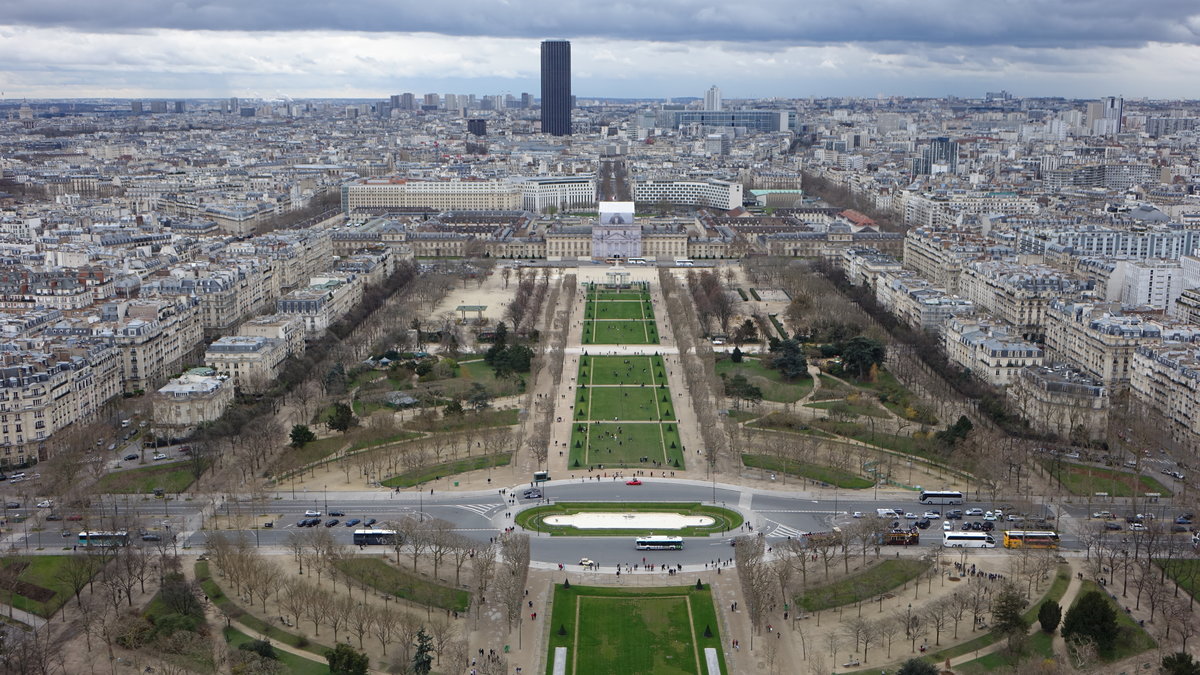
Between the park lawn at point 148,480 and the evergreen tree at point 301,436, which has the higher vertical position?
the evergreen tree at point 301,436

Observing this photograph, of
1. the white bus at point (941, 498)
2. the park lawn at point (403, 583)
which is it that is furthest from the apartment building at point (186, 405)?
the white bus at point (941, 498)

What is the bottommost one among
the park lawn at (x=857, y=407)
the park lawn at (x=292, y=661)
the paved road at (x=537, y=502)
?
the park lawn at (x=292, y=661)

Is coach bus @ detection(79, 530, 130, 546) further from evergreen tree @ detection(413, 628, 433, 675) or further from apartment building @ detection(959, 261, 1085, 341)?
apartment building @ detection(959, 261, 1085, 341)

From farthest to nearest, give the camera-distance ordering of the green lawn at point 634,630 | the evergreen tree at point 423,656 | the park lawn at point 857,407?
1. the park lawn at point 857,407
2. the green lawn at point 634,630
3. the evergreen tree at point 423,656

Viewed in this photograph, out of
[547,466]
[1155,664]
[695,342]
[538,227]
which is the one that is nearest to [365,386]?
[547,466]

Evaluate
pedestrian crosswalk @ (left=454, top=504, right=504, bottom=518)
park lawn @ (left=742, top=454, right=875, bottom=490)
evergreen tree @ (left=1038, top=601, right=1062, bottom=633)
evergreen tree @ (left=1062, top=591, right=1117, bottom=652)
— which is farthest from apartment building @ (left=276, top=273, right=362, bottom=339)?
evergreen tree @ (left=1062, top=591, right=1117, bottom=652)

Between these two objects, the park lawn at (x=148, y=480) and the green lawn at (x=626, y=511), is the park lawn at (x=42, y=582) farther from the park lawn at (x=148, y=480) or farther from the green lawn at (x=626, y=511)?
the green lawn at (x=626, y=511)
